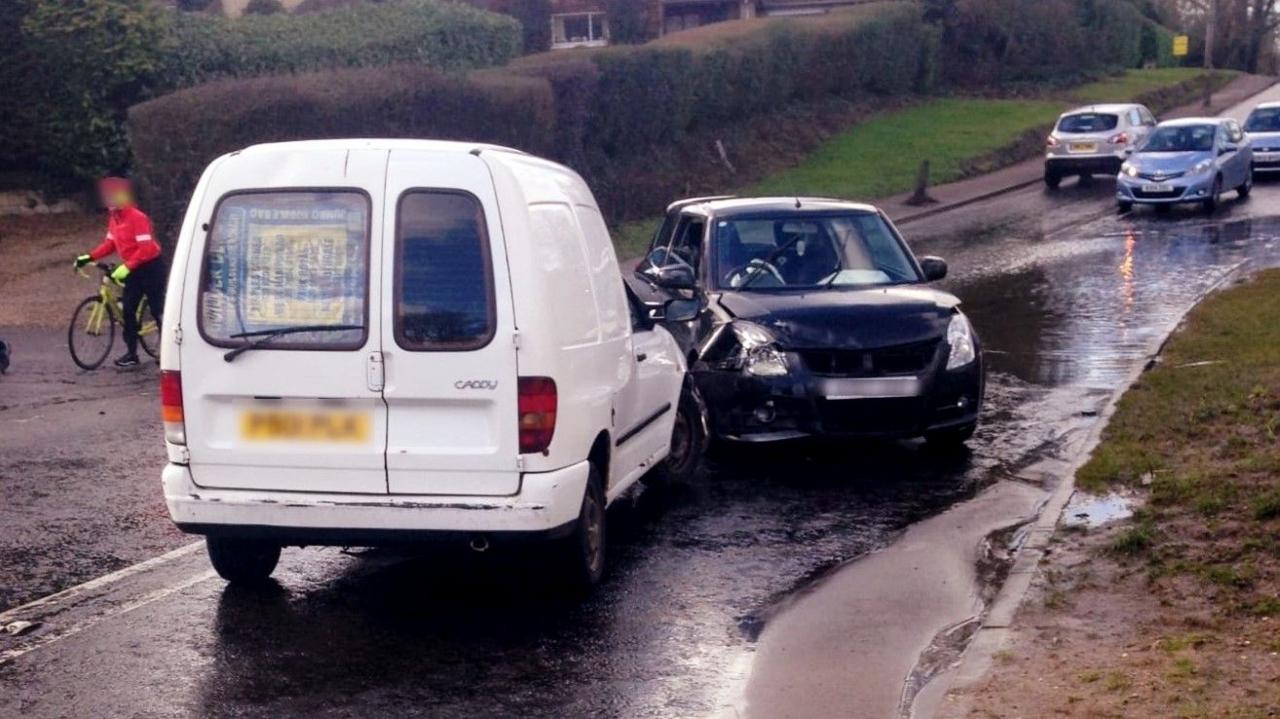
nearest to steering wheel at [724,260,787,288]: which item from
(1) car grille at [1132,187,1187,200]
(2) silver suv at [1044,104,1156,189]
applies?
(1) car grille at [1132,187,1187,200]

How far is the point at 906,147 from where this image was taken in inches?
1487

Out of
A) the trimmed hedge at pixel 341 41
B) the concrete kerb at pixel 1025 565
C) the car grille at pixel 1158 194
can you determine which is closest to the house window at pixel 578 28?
the trimmed hedge at pixel 341 41

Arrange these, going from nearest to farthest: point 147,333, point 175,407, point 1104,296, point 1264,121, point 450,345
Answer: point 450,345, point 175,407, point 147,333, point 1104,296, point 1264,121

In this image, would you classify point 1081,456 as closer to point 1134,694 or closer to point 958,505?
point 958,505

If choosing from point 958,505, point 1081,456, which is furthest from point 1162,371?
point 958,505

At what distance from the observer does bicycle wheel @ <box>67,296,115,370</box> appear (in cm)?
1488

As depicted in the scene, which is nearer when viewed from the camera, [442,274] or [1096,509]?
[442,274]

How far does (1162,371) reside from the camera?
12398 mm

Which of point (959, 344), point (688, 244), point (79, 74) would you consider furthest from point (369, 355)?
point (79, 74)

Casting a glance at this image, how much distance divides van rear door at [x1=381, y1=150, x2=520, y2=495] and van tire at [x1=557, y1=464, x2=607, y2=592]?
0.65 m

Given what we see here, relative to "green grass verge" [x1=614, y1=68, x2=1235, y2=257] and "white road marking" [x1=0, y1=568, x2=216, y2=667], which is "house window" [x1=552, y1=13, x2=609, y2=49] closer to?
"green grass verge" [x1=614, y1=68, x2=1235, y2=257]

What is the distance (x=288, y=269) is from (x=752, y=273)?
4953 millimetres

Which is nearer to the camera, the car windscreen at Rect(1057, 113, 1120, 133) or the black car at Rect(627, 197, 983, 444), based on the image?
the black car at Rect(627, 197, 983, 444)

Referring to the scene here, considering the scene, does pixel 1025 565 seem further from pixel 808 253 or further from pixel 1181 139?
pixel 1181 139
